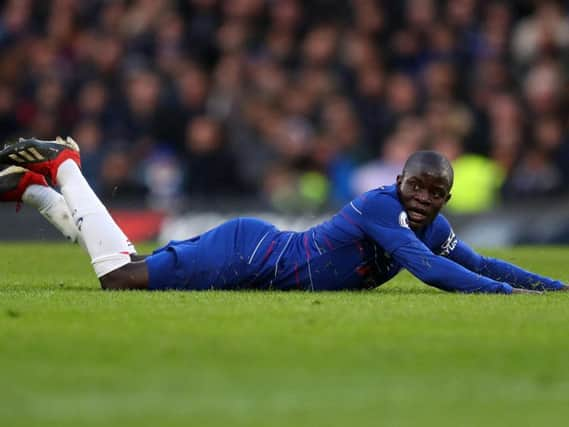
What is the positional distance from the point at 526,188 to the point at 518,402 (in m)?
11.7

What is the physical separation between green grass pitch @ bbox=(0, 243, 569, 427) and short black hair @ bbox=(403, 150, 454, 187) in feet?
2.47

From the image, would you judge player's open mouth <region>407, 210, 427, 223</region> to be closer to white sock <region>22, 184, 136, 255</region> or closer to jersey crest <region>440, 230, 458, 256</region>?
jersey crest <region>440, 230, 458, 256</region>

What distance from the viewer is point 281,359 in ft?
19.7

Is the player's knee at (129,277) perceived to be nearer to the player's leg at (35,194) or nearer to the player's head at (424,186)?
the player's leg at (35,194)

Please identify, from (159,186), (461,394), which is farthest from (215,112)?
(461,394)

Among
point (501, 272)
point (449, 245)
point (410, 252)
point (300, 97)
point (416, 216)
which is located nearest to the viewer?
point (410, 252)

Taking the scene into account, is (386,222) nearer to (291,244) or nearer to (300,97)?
Result: (291,244)

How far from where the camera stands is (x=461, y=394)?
17.6 feet

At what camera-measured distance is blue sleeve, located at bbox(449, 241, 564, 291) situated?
898 cm

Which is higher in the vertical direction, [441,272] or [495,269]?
[441,272]

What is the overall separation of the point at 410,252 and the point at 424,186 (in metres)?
0.43

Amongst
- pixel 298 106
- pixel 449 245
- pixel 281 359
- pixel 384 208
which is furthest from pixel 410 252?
pixel 298 106

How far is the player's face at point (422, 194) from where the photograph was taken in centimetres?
830

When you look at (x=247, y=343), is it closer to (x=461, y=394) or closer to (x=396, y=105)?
(x=461, y=394)
